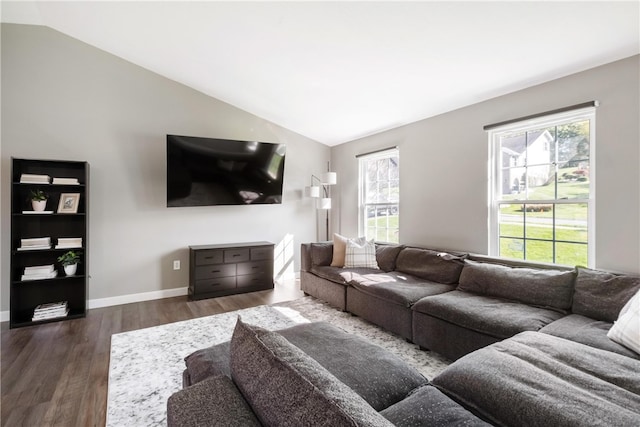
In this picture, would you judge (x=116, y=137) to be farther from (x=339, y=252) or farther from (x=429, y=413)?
(x=429, y=413)

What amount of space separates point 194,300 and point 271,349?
137 inches

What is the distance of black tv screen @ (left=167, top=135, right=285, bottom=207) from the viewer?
3.94 metres

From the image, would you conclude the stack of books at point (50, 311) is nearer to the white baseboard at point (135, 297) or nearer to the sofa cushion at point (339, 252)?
the white baseboard at point (135, 297)

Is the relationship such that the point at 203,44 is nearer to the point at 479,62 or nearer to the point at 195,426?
the point at 479,62

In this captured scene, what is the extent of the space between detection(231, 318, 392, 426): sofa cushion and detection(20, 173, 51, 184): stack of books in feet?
11.4

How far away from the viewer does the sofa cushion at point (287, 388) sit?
65 cm

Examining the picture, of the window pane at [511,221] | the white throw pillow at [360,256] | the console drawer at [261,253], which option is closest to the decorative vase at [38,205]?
the console drawer at [261,253]

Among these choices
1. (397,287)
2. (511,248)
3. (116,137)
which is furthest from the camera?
(116,137)

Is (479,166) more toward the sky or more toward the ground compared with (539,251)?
more toward the sky

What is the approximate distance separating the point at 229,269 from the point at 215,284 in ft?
0.85

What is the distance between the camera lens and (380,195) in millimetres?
4680

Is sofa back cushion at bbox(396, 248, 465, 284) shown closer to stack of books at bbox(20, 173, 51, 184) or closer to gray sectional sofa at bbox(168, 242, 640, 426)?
gray sectional sofa at bbox(168, 242, 640, 426)

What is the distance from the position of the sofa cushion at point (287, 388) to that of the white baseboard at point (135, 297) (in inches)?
141

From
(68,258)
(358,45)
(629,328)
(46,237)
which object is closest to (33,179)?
(46,237)
